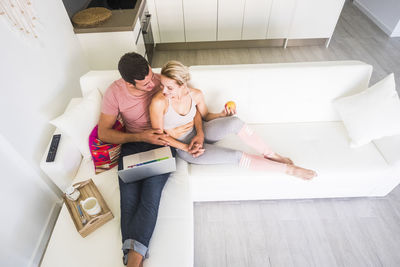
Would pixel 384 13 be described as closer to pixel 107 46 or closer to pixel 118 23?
pixel 118 23

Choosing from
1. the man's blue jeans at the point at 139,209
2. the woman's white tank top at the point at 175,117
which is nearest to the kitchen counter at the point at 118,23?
the woman's white tank top at the point at 175,117

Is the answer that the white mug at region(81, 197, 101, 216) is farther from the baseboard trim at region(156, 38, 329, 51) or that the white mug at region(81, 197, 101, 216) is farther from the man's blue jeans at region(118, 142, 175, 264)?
the baseboard trim at region(156, 38, 329, 51)

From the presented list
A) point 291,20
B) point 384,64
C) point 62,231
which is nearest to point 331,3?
point 291,20

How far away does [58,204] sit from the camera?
181 cm

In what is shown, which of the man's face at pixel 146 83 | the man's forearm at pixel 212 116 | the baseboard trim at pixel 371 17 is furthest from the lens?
the baseboard trim at pixel 371 17

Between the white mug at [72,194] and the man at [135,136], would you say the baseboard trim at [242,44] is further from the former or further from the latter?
the white mug at [72,194]

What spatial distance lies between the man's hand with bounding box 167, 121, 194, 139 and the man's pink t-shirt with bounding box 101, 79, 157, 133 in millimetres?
164

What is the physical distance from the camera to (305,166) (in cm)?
160

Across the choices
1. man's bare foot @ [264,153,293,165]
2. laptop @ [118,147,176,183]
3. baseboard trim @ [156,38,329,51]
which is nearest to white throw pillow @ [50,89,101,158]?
laptop @ [118,147,176,183]

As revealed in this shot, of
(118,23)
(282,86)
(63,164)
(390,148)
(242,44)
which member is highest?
(118,23)

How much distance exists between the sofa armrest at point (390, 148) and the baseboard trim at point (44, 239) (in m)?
2.29

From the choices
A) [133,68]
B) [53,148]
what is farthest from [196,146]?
[53,148]

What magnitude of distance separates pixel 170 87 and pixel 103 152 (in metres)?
0.60

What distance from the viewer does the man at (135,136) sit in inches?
48.6
